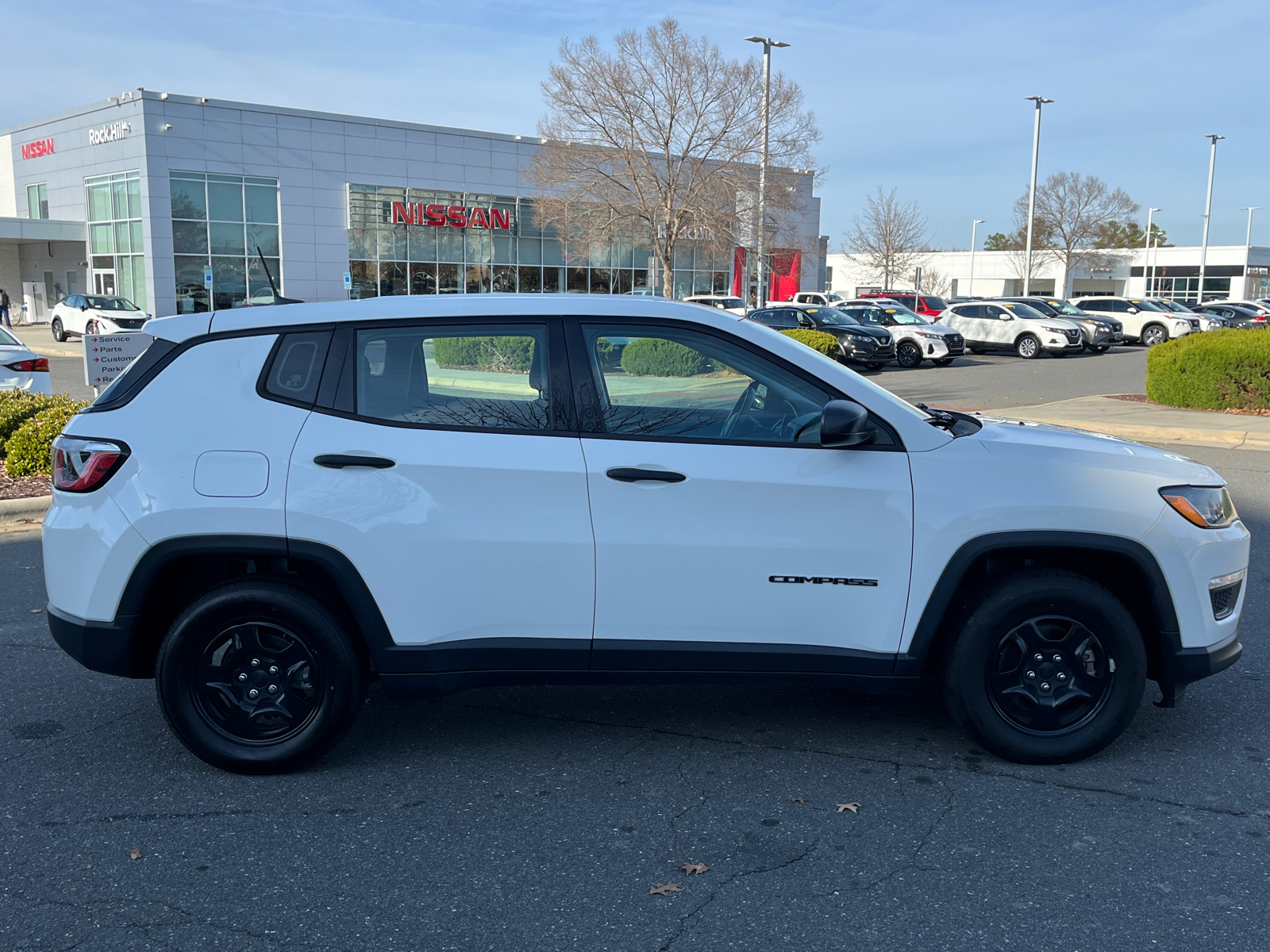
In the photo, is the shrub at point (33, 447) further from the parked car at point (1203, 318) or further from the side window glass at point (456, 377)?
the parked car at point (1203, 318)

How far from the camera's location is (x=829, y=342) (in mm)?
24766

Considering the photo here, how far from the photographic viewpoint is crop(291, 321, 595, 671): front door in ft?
12.8

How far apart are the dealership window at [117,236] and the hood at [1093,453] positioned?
133ft

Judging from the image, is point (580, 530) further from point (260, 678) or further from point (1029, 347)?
point (1029, 347)

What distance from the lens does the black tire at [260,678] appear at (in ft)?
13.1

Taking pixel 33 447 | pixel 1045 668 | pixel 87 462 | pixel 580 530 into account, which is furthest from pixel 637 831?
pixel 33 447

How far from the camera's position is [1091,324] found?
3447 centimetres

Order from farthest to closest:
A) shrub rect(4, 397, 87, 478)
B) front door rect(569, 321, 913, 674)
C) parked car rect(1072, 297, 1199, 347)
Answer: parked car rect(1072, 297, 1199, 347) → shrub rect(4, 397, 87, 478) → front door rect(569, 321, 913, 674)

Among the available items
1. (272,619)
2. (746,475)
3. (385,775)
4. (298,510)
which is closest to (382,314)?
(298,510)

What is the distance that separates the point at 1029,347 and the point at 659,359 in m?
31.3

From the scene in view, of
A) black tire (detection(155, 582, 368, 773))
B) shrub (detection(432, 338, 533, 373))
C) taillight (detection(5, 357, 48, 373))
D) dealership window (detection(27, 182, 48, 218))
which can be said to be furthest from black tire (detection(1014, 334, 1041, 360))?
dealership window (detection(27, 182, 48, 218))

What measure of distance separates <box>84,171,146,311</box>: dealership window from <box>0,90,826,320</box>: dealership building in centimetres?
9

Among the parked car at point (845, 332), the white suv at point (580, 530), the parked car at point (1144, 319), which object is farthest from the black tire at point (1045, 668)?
the parked car at point (1144, 319)

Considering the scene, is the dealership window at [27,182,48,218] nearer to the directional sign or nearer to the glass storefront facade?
the glass storefront facade
